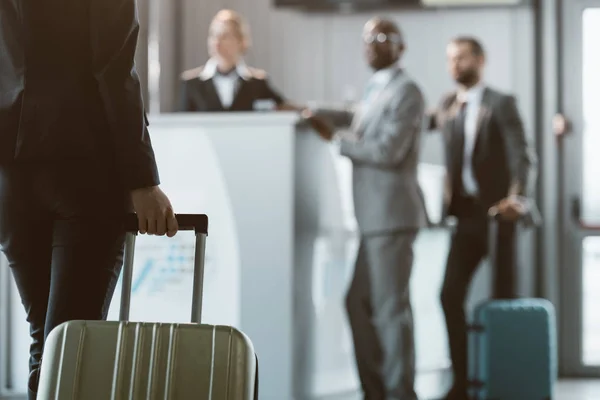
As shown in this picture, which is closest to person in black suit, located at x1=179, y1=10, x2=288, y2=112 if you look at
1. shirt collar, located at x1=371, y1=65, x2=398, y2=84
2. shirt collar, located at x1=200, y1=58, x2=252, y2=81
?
shirt collar, located at x1=200, y1=58, x2=252, y2=81

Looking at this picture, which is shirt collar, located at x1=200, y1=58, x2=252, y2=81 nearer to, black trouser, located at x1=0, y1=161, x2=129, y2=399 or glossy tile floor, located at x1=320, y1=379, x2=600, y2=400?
glossy tile floor, located at x1=320, y1=379, x2=600, y2=400

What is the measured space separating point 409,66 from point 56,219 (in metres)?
4.58

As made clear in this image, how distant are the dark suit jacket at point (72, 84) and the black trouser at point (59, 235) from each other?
1.3 inches

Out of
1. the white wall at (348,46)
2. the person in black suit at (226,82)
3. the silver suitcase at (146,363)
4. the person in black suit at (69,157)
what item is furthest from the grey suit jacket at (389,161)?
the silver suitcase at (146,363)

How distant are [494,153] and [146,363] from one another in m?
3.18

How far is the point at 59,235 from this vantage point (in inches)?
61.2

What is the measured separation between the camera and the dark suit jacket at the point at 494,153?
429cm

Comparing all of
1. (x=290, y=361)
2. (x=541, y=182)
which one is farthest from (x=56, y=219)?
(x=541, y=182)

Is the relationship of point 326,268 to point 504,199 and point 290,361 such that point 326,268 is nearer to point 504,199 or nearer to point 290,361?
point 290,361

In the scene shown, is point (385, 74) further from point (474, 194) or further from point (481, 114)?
point (474, 194)

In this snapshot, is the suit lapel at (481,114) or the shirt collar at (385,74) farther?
the suit lapel at (481,114)

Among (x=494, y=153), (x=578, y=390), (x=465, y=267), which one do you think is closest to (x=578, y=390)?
(x=578, y=390)

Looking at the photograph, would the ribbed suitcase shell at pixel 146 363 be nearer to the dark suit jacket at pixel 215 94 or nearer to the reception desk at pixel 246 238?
the reception desk at pixel 246 238

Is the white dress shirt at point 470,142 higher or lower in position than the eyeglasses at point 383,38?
lower
